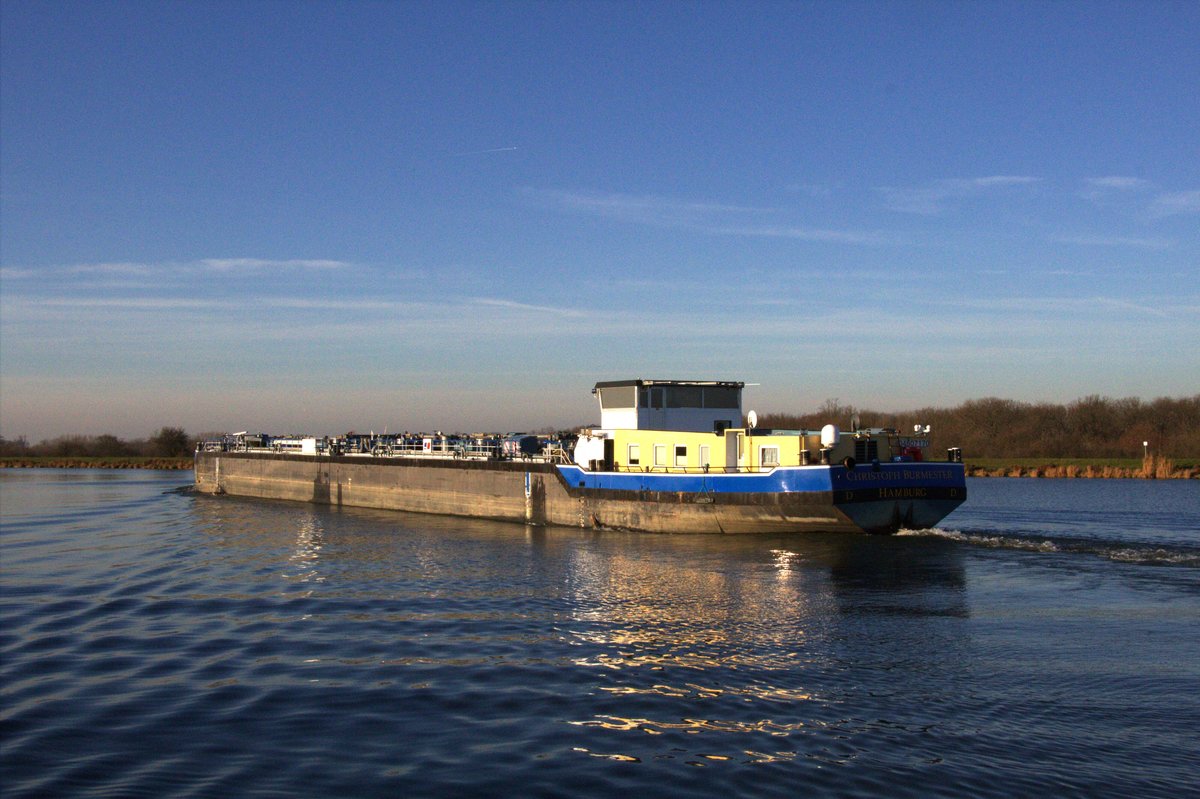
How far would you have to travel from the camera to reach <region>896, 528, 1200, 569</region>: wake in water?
26955 millimetres

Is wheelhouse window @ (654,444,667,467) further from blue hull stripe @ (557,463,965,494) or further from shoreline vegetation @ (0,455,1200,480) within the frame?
shoreline vegetation @ (0,455,1200,480)

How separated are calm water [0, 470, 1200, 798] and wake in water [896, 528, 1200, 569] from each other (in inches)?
7.0

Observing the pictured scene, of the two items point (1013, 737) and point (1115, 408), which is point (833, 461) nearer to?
point (1013, 737)

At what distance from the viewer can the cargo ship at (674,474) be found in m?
31.8

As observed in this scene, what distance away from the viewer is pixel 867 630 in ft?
60.3

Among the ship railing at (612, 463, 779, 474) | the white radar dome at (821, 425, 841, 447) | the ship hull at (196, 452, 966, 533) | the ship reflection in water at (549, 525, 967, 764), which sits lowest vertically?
the ship reflection in water at (549, 525, 967, 764)

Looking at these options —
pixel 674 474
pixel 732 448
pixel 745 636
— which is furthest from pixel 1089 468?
pixel 745 636

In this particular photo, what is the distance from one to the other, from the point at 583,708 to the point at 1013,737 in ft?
18.0

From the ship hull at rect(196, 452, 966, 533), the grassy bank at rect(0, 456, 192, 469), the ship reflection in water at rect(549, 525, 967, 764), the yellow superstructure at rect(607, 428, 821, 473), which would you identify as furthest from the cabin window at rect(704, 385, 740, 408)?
the grassy bank at rect(0, 456, 192, 469)

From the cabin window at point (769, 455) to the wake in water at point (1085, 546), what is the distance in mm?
4858

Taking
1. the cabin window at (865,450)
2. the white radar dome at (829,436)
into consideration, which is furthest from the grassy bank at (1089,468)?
the white radar dome at (829,436)

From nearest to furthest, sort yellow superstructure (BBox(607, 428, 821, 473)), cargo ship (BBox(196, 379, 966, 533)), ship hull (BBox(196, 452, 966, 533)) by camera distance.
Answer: ship hull (BBox(196, 452, 966, 533)) → cargo ship (BBox(196, 379, 966, 533)) → yellow superstructure (BBox(607, 428, 821, 473))

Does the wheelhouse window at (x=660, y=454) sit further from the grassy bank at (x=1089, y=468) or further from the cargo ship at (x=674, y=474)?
the grassy bank at (x=1089, y=468)

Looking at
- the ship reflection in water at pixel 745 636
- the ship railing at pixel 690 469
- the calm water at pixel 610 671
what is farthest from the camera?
the ship railing at pixel 690 469
